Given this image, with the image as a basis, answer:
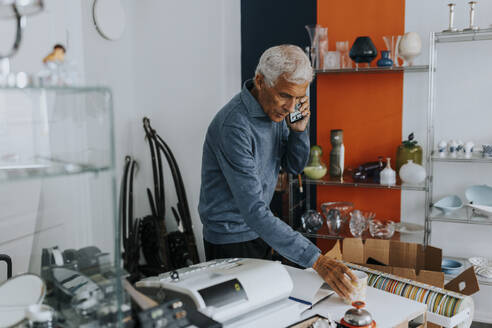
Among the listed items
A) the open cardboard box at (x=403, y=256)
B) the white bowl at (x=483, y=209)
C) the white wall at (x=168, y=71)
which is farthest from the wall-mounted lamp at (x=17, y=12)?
the white bowl at (x=483, y=209)

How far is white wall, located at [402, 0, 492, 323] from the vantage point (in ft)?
10.5

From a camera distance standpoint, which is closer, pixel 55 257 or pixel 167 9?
pixel 55 257

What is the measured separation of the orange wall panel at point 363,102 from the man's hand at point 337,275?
198 cm

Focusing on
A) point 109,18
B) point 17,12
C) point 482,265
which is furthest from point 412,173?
point 17,12

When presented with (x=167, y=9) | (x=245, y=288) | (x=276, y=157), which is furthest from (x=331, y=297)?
(x=167, y=9)

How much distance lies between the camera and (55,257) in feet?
4.18

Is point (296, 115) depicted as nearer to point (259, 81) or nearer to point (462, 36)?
point (259, 81)

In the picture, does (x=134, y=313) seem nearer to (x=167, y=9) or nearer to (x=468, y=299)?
(x=468, y=299)

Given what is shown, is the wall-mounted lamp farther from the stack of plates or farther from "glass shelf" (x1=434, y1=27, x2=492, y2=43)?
the stack of plates

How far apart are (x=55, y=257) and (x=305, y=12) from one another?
2920 mm

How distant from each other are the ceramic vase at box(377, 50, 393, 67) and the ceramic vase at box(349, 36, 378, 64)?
0.05 metres

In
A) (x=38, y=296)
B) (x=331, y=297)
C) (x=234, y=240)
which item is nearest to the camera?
(x=38, y=296)

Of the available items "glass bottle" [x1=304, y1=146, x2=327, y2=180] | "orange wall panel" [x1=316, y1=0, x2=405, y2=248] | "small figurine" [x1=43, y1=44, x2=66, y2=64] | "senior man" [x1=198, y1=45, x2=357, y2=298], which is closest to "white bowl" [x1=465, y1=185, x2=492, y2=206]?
"orange wall panel" [x1=316, y1=0, x2=405, y2=248]

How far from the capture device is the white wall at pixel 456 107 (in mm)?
3195
